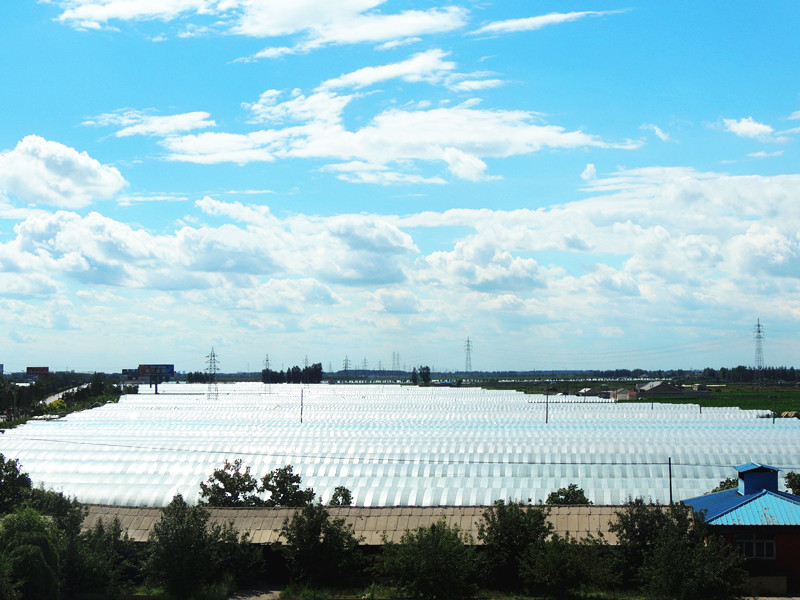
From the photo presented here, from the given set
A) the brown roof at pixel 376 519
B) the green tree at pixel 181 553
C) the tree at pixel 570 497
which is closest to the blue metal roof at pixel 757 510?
the brown roof at pixel 376 519

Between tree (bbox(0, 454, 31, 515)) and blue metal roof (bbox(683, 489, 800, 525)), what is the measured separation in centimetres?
2487

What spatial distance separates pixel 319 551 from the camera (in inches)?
986

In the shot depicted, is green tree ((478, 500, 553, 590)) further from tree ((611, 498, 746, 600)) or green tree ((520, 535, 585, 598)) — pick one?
tree ((611, 498, 746, 600))

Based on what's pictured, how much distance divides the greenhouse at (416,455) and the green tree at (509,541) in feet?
29.2

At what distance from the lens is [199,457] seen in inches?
2154

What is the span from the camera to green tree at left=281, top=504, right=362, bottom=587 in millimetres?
24953

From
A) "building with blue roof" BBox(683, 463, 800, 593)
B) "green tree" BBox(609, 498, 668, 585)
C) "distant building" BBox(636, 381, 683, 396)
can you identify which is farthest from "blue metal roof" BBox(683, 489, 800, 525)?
"distant building" BBox(636, 381, 683, 396)

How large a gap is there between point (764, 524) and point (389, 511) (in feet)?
39.3

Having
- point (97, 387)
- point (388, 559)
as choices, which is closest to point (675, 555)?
point (388, 559)

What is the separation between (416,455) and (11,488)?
2785 centimetres

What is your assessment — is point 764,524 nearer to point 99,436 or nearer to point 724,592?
point 724,592

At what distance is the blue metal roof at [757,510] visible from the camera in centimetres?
2411

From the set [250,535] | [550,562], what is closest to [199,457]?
[250,535]

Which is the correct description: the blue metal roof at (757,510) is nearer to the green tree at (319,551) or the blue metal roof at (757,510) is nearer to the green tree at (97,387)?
the green tree at (319,551)
